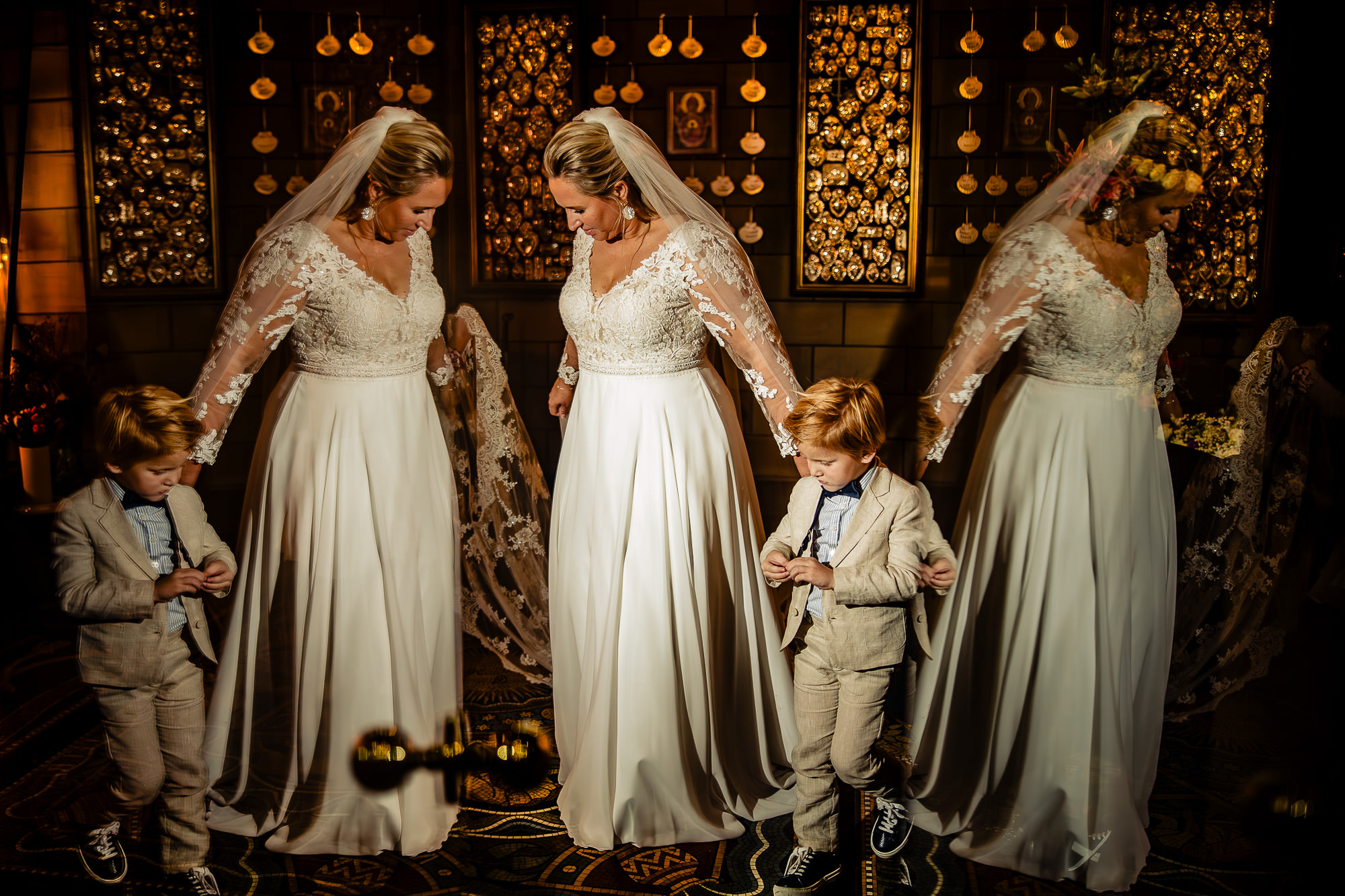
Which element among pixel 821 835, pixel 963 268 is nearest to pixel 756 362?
pixel 963 268

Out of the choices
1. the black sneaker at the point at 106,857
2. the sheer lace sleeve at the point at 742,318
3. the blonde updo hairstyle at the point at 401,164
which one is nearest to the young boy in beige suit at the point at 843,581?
the sheer lace sleeve at the point at 742,318

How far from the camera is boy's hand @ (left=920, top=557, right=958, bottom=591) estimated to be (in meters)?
2.19

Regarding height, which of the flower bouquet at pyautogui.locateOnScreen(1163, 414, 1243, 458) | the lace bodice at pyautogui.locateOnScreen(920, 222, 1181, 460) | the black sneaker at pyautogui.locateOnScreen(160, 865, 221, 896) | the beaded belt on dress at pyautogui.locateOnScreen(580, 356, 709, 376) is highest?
the lace bodice at pyautogui.locateOnScreen(920, 222, 1181, 460)

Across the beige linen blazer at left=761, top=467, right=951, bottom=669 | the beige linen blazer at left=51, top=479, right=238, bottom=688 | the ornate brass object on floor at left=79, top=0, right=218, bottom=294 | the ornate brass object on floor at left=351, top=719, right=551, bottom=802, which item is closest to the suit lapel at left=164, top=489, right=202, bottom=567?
the beige linen blazer at left=51, top=479, right=238, bottom=688

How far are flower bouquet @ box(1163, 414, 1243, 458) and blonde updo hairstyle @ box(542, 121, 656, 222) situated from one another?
1348mm

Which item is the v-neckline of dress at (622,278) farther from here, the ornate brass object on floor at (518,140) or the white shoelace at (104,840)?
the white shoelace at (104,840)

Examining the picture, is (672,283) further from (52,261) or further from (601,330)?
(52,261)

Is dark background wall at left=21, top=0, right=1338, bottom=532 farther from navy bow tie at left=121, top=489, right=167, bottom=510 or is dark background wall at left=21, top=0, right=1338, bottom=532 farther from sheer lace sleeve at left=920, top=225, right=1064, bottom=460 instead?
navy bow tie at left=121, top=489, right=167, bottom=510

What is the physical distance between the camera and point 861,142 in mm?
2164

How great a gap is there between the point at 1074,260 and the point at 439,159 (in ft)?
4.87

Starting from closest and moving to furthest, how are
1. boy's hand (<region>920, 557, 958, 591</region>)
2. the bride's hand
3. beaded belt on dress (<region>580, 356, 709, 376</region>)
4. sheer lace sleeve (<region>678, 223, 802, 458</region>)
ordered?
1. boy's hand (<region>920, 557, 958, 591</region>)
2. sheer lace sleeve (<region>678, 223, 802, 458</region>)
3. beaded belt on dress (<region>580, 356, 709, 376</region>)
4. the bride's hand

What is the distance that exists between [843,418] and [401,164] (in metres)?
1.20

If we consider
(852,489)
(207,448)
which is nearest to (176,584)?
(207,448)

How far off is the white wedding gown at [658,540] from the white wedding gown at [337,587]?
1.22ft
